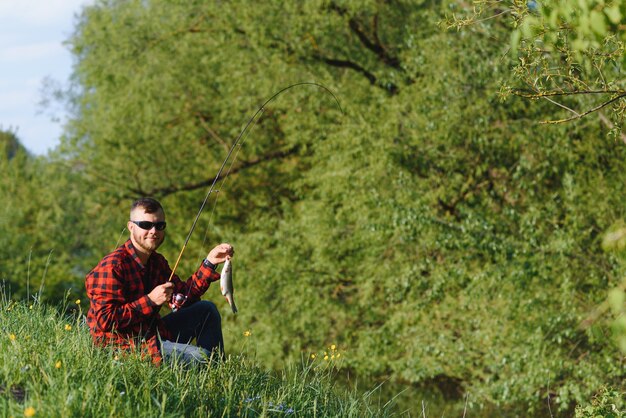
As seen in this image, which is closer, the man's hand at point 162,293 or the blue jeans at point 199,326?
the man's hand at point 162,293

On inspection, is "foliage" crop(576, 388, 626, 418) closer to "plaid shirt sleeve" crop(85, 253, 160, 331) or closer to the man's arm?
the man's arm

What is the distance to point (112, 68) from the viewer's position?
19.9 meters

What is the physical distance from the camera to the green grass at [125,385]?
365 cm

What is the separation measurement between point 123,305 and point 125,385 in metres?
1.00

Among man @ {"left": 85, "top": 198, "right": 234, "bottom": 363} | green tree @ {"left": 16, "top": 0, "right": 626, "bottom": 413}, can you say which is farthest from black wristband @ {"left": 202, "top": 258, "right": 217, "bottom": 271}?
green tree @ {"left": 16, "top": 0, "right": 626, "bottom": 413}

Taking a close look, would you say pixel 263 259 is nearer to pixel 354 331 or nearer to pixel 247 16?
pixel 354 331

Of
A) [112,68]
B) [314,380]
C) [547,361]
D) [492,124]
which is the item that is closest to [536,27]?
[314,380]

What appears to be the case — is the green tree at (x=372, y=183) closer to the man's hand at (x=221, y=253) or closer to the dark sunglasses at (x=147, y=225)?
the man's hand at (x=221, y=253)

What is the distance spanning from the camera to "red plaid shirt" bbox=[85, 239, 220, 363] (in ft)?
15.6

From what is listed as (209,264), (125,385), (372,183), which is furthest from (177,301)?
(372,183)

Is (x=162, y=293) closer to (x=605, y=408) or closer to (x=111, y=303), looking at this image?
(x=111, y=303)

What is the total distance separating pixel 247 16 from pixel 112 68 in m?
4.68

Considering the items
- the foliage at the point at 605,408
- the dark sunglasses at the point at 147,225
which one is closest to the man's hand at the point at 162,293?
the dark sunglasses at the point at 147,225

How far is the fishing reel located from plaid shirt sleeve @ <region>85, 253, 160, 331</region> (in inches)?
12.4
